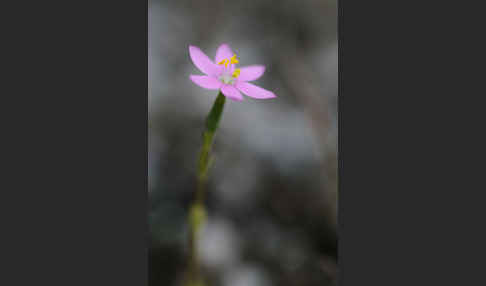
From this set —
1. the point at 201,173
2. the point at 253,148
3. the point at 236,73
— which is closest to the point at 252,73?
the point at 236,73

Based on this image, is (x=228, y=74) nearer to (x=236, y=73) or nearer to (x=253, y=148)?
(x=236, y=73)

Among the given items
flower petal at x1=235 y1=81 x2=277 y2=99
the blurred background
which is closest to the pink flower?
flower petal at x1=235 y1=81 x2=277 y2=99

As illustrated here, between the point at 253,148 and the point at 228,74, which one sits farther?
the point at 253,148

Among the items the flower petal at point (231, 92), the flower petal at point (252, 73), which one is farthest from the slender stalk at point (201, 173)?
the flower petal at point (252, 73)

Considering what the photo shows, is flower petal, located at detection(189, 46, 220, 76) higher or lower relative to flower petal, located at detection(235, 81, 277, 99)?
higher

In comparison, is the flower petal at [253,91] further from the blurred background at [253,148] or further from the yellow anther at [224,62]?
the blurred background at [253,148]

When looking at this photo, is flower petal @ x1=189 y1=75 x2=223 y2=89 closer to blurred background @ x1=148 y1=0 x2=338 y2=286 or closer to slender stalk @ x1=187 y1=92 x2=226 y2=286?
slender stalk @ x1=187 y1=92 x2=226 y2=286

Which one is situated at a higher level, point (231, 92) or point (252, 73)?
point (252, 73)
